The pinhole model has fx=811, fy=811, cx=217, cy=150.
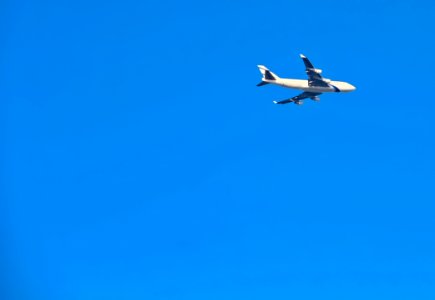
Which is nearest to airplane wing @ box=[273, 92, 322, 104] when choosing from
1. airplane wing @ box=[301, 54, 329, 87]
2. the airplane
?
the airplane

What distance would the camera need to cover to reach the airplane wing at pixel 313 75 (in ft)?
598

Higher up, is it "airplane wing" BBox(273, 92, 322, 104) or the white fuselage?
"airplane wing" BBox(273, 92, 322, 104)

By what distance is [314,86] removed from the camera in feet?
611

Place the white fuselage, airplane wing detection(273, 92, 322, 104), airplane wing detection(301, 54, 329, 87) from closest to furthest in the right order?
airplane wing detection(301, 54, 329, 87)
the white fuselage
airplane wing detection(273, 92, 322, 104)

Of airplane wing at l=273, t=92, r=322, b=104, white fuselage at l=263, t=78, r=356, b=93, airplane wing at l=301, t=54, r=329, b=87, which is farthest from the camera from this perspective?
airplane wing at l=273, t=92, r=322, b=104

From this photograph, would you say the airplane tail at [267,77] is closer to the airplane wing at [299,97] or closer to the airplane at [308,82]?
the airplane at [308,82]

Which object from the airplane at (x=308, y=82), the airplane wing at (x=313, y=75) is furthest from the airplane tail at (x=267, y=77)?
the airplane wing at (x=313, y=75)

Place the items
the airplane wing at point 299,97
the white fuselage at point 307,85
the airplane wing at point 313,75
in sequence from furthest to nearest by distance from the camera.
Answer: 1. the airplane wing at point 299,97
2. the white fuselage at point 307,85
3. the airplane wing at point 313,75

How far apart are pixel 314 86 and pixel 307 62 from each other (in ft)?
22.5

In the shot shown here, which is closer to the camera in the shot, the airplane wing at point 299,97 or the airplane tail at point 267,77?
the airplane tail at point 267,77

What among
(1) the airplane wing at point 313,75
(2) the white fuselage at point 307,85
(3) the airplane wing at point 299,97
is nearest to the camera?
(1) the airplane wing at point 313,75

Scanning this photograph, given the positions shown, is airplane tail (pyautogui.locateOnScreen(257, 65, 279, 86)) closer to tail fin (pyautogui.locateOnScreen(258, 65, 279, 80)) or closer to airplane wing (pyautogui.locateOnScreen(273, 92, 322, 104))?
tail fin (pyautogui.locateOnScreen(258, 65, 279, 80))

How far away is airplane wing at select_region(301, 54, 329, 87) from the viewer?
182m

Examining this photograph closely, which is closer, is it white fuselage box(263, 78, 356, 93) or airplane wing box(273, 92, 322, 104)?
white fuselage box(263, 78, 356, 93)
